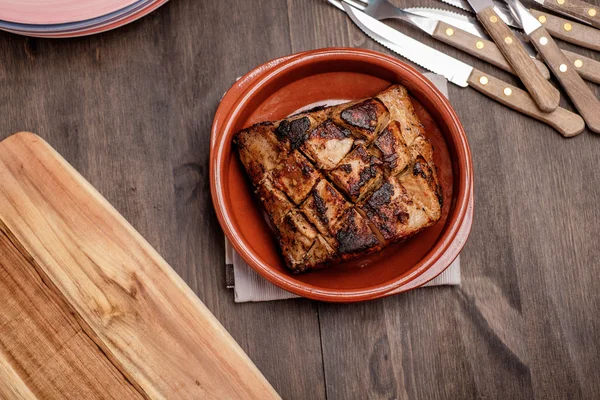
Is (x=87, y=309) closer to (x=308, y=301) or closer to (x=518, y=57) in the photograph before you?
(x=308, y=301)

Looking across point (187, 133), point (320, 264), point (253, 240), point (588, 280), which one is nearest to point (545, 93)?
point (588, 280)

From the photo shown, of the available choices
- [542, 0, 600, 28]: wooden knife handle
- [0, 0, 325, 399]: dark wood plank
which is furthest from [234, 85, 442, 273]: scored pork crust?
[542, 0, 600, 28]: wooden knife handle

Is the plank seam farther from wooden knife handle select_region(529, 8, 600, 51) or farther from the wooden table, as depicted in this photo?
wooden knife handle select_region(529, 8, 600, 51)

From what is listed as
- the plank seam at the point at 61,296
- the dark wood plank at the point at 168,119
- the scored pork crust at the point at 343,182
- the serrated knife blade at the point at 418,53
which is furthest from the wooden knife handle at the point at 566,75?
the plank seam at the point at 61,296

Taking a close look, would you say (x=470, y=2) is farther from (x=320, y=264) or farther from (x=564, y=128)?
(x=320, y=264)

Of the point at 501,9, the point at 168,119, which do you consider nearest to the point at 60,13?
the point at 168,119

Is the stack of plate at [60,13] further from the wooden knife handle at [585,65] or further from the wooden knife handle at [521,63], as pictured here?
the wooden knife handle at [585,65]
